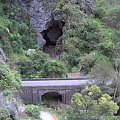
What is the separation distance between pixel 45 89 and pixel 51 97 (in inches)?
76.4

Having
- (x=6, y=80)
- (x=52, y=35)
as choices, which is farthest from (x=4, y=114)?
(x=52, y=35)

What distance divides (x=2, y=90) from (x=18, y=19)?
19.1 meters

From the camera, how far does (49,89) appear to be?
3459 cm

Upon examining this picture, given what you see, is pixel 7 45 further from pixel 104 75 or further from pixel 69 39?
pixel 104 75

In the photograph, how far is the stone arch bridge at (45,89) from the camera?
34.3m

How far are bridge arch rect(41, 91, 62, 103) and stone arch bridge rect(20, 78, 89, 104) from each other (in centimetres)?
49

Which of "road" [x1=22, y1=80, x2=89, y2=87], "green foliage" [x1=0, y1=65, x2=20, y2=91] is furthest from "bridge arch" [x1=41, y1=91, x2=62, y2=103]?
"green foliage" [x1=0, y1=65, x2=20, y2=91]

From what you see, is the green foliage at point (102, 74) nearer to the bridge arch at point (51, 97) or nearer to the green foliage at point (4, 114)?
the bridge arch at point (51, 97)

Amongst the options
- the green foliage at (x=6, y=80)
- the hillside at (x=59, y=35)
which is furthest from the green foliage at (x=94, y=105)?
the hillside at (x=59, y=35)

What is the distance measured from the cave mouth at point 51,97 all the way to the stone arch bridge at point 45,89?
576 mm

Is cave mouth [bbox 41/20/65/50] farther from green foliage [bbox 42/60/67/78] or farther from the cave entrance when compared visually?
green foliage [bbox 42/60/67/78]

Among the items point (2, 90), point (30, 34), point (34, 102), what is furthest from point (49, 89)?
point (30, 34)

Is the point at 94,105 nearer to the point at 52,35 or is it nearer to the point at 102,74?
the point at 102,74

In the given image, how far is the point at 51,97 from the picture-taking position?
118 feet
